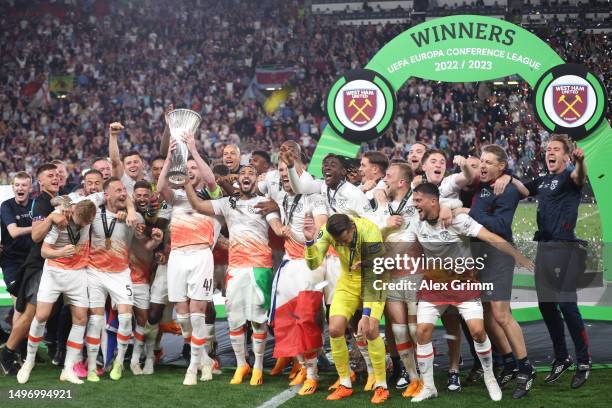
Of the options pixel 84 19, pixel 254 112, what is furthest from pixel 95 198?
pixel 84 19

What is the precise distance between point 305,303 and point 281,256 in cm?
137

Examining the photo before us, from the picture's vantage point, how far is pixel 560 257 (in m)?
7.33

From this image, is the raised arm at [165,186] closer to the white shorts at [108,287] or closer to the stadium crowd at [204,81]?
the white shorts at [108,287]

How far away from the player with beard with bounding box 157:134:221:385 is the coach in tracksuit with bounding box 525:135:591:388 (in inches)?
119

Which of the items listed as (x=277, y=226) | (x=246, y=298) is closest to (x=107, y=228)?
(x=246, y=298)

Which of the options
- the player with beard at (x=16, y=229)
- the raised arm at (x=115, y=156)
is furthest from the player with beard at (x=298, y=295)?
the player with beard at (x=16, y=229)

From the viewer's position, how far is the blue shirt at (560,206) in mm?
7312

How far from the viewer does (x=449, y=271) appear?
6781mm

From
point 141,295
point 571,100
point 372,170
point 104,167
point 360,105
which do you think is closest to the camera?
point 141,295

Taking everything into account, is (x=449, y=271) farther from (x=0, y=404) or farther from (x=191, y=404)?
(x=0, y=404)

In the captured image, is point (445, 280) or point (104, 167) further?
point (104, 167)

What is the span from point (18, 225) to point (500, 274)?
4.79 metres

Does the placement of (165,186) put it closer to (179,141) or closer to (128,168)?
(179,141)

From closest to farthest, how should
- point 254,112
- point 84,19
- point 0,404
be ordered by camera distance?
1. point 0,404
2. point 254,112
3. point 84,19
